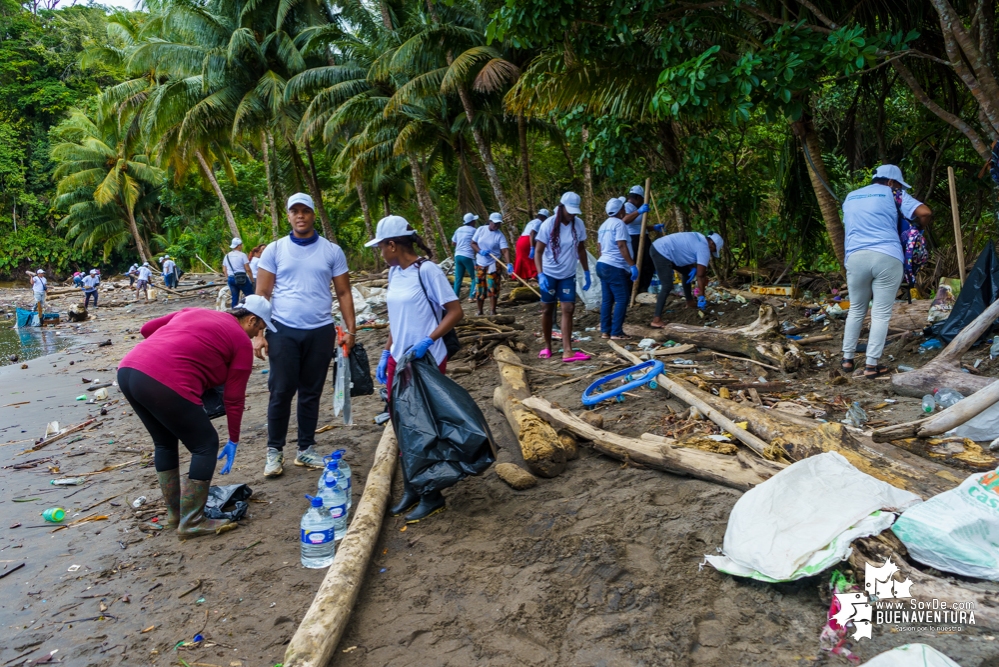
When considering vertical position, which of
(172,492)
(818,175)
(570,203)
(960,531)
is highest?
(818,175)

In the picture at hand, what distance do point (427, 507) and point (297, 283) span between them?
189 centimetres

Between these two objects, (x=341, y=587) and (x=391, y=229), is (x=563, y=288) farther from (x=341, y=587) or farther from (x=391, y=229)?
(x=341, y=587)

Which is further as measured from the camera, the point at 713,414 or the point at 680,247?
the point at 680,247

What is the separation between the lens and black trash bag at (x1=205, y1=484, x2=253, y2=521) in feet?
13.3

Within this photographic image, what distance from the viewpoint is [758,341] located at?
6598 mm

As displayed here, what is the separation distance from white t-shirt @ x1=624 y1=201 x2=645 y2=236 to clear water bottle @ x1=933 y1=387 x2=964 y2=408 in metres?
4.66

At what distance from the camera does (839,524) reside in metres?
2.46

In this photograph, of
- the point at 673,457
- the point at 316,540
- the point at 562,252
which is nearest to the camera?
the point at 316,540

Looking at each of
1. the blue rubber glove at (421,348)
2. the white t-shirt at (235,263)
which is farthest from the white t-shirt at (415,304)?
the white t-shirt at (235,263)

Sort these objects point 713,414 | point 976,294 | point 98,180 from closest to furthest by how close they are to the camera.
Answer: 1. point 713,414
2. point 976,294
3. point 98,180

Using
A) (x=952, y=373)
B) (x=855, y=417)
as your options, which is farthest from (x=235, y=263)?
(x=952, y=373)

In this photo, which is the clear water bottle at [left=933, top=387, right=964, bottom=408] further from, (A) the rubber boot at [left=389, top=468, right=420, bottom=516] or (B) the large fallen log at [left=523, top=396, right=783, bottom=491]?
(A) the rubber boot at [left=389, top=468, right=420, bottom=516]

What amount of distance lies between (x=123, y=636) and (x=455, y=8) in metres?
14.6

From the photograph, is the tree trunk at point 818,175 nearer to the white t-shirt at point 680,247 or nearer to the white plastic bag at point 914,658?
the white t-shirt at point 680,247
